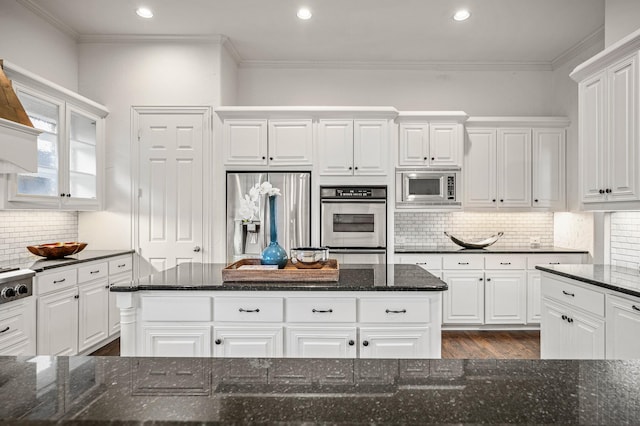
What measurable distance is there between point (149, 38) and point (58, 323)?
3.01 m

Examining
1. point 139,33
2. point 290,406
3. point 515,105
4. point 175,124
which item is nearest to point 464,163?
point 515,105

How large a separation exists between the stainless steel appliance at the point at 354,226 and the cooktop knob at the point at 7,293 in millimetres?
2636

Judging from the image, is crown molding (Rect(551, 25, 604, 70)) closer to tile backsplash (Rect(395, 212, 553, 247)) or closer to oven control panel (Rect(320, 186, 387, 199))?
tile backsplash (Rect(395, 212, 553, 247))

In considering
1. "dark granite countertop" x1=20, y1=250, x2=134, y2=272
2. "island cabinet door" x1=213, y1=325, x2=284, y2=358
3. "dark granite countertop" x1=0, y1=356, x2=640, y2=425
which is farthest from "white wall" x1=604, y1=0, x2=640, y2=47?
"dark granite countertop" x1=20, y1=250, x2=134, y2=272

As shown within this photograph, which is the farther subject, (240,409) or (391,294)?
(391,294)

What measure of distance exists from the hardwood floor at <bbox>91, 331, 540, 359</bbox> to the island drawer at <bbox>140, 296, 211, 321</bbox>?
1.79m

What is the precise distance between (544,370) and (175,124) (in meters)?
4.15

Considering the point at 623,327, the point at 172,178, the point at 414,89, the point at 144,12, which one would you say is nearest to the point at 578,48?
the point at 414,89

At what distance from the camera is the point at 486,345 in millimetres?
3959

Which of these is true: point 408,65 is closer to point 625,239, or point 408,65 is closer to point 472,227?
point 472,227

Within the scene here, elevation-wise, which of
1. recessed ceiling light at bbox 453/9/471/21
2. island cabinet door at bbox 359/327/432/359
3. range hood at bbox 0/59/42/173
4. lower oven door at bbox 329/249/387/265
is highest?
recessed ceiling light at bbox 453/9/471/21

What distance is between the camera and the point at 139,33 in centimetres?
420

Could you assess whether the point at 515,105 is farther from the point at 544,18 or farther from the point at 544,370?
the point at 544,370

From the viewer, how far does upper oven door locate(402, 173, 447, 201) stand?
14.7 ft
